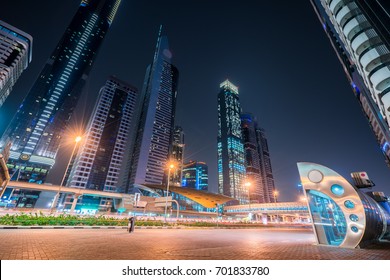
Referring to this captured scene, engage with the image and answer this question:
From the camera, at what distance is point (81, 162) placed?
11238 cm

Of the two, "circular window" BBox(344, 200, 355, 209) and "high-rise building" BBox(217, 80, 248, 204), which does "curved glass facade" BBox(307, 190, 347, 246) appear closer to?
"circular window" BBox(344, 200, 355, 209)

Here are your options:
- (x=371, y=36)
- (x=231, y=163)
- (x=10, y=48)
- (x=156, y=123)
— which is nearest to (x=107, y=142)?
(x=156, y=123)

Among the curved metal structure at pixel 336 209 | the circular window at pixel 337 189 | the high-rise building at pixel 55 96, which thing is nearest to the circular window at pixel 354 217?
the curved metal structure at pixel 336 209

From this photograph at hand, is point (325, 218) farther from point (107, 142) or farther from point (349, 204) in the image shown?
point (107, 142)

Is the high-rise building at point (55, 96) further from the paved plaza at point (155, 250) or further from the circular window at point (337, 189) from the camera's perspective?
the circular window at point (337, 189)

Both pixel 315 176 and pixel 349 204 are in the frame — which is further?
pixel 315 176

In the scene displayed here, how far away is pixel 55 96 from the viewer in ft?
437

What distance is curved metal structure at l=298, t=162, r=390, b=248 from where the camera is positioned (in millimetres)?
8578

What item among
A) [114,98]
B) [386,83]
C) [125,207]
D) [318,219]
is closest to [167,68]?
[114,98]

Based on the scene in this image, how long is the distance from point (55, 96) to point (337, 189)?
167310 mm

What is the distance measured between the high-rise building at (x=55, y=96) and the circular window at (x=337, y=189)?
129 m

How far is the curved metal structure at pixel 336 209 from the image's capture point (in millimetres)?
8578
